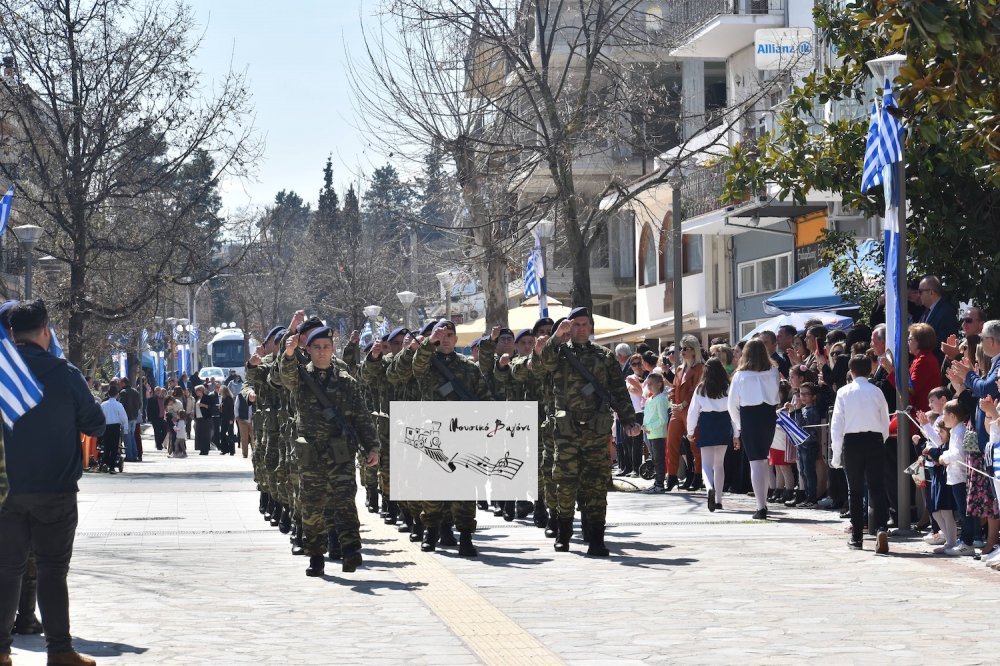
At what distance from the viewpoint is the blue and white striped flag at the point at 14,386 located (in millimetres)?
8195

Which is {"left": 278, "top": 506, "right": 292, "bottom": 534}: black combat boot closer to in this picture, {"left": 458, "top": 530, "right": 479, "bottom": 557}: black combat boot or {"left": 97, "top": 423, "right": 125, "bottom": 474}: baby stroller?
{"left": 458, "top": 530, "right": 479, "bottom": 557}: black combat boot

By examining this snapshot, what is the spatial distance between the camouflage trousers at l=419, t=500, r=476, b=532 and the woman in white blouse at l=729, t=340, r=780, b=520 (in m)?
3.52

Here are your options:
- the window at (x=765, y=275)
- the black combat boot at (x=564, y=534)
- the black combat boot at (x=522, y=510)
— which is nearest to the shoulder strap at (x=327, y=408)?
the black combat boot at (x=564, y=534)

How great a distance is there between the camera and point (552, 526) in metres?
15.1

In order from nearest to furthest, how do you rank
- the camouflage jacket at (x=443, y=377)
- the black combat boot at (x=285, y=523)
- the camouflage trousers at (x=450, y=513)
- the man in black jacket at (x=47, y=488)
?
the man in black jacket at (x=47, y=488), the camouflage trousers at (x=450, y=513), the camouflage jacket at (x=443, y=377), the black combat boot at (x=285, y=523)

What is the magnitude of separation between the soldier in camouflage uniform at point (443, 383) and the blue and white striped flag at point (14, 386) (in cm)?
578

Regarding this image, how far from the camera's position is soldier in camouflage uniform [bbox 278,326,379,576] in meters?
12.3

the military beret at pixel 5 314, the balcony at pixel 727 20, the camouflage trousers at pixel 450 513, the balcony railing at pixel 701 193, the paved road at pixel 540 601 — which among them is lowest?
the paved road at pixel 540 601

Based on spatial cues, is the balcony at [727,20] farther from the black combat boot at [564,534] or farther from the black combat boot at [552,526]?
the black combat boot at [564,534]

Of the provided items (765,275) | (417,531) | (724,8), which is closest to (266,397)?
(417,531)

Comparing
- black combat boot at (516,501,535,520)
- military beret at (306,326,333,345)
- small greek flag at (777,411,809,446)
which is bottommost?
black combat boot at (516,501,535,520)

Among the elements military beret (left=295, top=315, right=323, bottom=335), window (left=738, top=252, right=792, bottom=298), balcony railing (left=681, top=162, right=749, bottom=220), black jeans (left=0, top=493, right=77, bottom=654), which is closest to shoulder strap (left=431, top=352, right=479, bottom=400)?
military beret (left=295, top=315, right=323, bottom=335)

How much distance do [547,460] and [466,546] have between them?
4.66 feet

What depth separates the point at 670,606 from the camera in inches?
407
